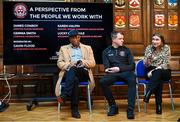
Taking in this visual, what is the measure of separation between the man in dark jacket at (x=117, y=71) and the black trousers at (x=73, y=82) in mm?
321

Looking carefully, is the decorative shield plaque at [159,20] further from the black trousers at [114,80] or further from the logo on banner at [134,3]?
the black trousers at [114,80]

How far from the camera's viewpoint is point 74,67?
4648mm

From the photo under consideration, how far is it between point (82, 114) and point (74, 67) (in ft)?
2.19

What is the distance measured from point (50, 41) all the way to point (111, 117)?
5.56ft

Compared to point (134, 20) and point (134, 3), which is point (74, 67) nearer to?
point (134, 20)

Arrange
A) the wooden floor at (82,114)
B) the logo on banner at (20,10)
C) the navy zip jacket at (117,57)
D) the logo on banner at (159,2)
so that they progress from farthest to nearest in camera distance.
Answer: the logo on banner at (159,2), the logo on banner at (20,10), the navy zip jacket at (117,57), the wooden floor at (82,114)

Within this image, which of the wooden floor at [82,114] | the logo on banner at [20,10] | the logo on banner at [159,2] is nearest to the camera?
the wooden floor at [82,114]

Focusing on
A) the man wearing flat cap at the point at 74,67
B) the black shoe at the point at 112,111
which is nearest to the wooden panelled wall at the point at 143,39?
the man wearing flat cap at the point at 74,67

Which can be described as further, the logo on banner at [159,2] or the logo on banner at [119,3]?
the logo on banner at [159,2]

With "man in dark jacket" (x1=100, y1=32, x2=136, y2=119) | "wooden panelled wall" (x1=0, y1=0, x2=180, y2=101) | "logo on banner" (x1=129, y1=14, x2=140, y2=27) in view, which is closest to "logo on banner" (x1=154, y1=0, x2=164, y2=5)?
"wooden panelled wall" (x1=0, y1=0, x2=180, y2=101)

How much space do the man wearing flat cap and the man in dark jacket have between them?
280 mm

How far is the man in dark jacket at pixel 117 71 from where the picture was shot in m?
4.45

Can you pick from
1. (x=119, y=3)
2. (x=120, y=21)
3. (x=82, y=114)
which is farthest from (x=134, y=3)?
(x=82, y=114)

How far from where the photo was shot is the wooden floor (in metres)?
4.19
